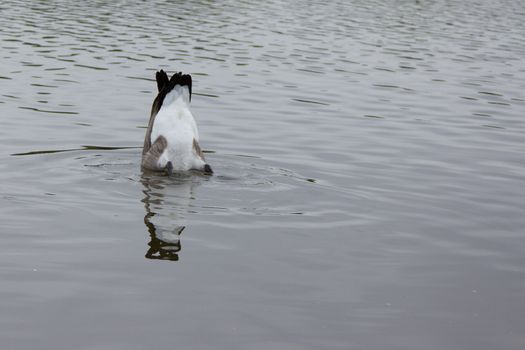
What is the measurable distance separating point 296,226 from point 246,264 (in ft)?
4.64

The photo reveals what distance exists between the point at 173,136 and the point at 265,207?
2.15 meters

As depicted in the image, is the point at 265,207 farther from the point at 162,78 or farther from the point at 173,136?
the point at 162,78

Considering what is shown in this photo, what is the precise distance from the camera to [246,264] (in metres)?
8.72

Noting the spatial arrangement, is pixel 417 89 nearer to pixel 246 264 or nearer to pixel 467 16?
pixel 246 264

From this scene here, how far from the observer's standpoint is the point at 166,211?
34.1 ft

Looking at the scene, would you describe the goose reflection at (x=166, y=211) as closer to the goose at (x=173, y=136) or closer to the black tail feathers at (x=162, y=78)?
the goose at (x=173, y=136)

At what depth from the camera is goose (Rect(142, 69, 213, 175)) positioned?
12.2m

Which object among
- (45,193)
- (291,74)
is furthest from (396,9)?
(45,193)

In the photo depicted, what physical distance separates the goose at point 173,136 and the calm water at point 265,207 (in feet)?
0.80

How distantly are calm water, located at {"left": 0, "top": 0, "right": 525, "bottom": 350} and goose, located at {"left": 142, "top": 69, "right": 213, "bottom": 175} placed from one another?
0.80 feet

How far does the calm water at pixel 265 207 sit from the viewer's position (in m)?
7.41

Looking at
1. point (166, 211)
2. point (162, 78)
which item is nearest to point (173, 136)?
point (162, 78)

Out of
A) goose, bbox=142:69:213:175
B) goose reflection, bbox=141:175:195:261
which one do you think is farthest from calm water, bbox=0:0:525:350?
goose, bbox=142:69:213:175

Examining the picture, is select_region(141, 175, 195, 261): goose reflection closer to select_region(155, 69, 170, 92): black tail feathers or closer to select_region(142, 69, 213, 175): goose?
select_region(142, 69, 213, 175): goose
